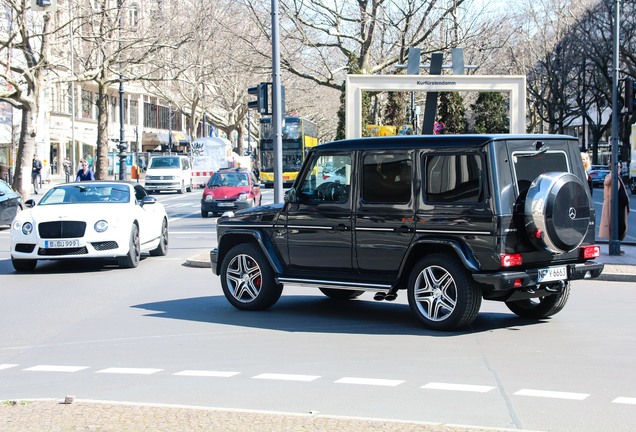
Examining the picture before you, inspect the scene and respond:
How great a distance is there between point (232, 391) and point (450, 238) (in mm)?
3255

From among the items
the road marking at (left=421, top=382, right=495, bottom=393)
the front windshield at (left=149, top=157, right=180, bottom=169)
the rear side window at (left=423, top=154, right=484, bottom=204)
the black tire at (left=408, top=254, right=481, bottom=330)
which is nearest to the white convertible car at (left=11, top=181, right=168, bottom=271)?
the black tire at (left=408, top=254, right=481, bottom=330)

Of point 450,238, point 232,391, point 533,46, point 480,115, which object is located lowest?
point 232,391

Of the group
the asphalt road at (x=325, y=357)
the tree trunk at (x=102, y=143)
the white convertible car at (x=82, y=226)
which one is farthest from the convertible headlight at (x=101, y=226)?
the tree trunk at (x=102, y=143)

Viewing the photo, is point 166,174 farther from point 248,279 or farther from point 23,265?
point 248,279

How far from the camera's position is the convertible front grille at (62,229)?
1547cm

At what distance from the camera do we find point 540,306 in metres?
10.7

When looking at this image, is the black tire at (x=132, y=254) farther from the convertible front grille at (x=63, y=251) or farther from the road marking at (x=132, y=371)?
the road marking at (x=132, y=371)

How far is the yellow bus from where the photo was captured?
62688mm

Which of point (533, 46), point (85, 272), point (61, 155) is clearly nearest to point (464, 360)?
point (85, 272)

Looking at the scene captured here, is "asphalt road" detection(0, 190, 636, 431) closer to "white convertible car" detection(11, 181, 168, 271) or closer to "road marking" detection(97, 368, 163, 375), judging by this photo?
"road marking" detection(97, 368, 163, 375)

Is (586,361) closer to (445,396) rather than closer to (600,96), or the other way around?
(445,396)

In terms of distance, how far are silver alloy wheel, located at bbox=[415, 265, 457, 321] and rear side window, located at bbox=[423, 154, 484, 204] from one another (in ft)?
2.33

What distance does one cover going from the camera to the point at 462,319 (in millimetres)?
9602

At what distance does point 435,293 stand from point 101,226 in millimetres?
7446
